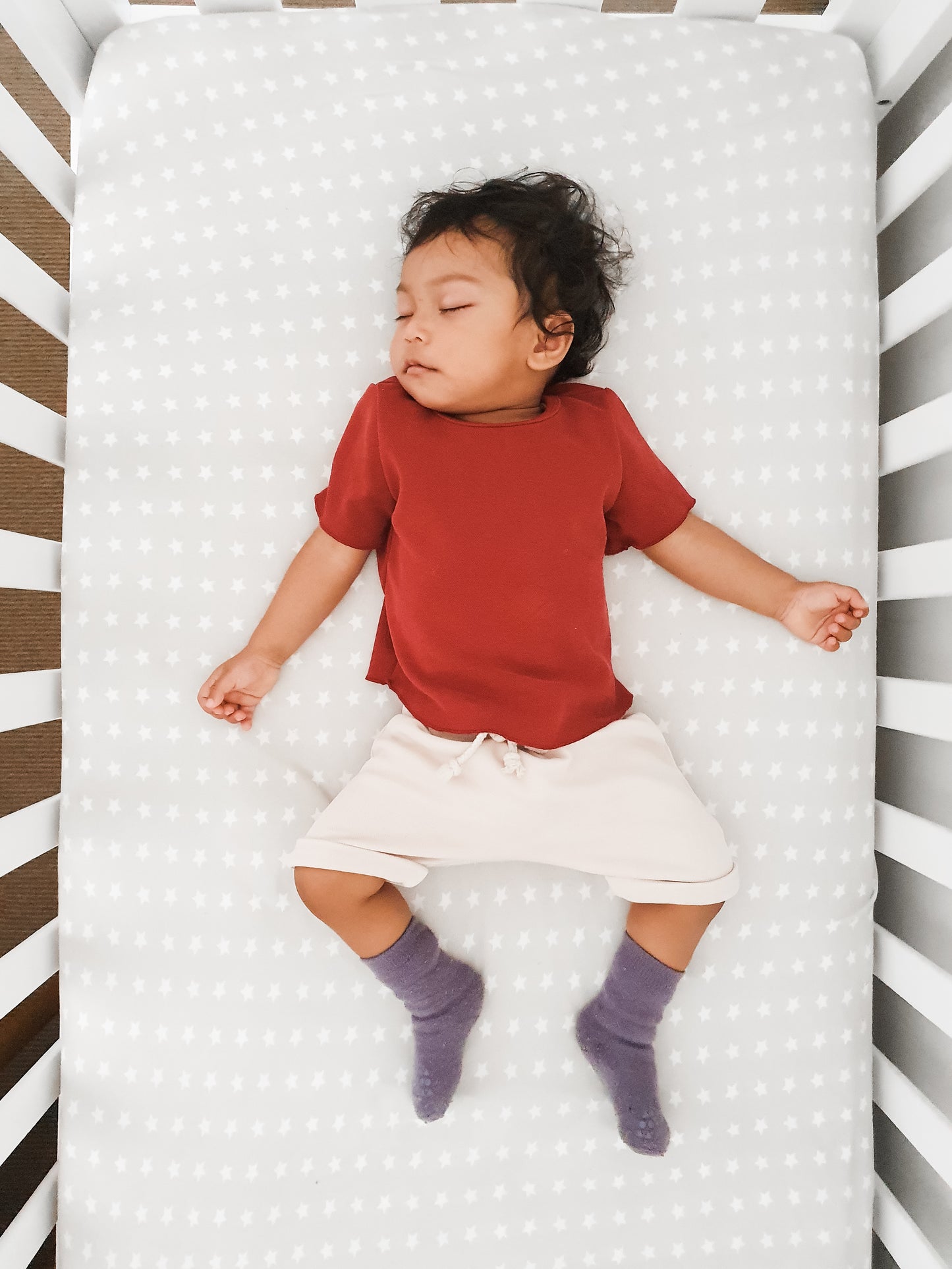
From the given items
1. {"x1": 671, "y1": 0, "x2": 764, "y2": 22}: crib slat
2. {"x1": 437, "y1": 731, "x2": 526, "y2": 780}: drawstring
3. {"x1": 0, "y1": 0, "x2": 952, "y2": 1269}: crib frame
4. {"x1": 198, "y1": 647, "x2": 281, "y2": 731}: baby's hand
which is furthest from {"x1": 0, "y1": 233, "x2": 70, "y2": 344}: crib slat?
{"x1": 671, "y1": 0, "x2": 764, "y2": 22}: crib slat

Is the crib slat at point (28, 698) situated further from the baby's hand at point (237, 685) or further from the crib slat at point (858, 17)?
the crib slat at point (858, 17)

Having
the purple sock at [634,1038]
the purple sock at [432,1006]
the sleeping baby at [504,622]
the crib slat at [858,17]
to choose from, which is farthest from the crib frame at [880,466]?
the purple sock at [432,1006]

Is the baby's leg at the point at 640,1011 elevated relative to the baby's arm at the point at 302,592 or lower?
lower

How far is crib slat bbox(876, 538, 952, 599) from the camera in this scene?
2.86 ft

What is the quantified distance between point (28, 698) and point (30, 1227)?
58 centimetres

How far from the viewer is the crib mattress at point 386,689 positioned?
0.99 meters

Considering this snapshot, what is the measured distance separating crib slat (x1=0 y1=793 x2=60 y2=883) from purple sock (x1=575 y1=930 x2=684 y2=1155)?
0.65 m

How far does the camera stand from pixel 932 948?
98 cm

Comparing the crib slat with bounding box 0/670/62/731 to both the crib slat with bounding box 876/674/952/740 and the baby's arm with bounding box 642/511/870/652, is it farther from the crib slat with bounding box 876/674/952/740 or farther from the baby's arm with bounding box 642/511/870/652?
the crib slat with bounding box 876/674/952/740

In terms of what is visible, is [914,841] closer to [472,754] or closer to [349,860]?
[472,754]

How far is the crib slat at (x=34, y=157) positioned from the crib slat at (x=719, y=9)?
2.37 feet

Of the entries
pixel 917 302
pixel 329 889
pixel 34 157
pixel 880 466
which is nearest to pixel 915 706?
pixel 880 466

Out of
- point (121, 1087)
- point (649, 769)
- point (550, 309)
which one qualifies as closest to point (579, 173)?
point (550, 309)

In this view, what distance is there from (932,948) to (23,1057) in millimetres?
1215
